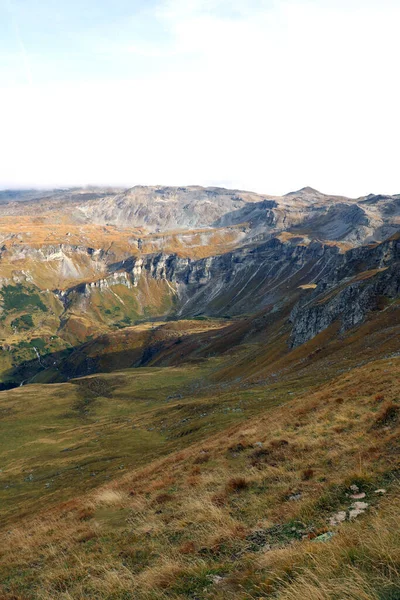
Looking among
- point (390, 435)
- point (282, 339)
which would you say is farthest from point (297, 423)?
point (282, 339)

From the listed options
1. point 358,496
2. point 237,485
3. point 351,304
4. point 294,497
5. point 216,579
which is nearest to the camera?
point 216,579

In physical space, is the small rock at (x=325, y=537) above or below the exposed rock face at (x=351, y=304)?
above

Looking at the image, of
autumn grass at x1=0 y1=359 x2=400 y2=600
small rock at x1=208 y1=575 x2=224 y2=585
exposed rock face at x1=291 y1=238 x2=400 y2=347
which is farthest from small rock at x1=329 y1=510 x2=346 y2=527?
exposed rock face at x1=291 y1=238 x2=400 y2=347

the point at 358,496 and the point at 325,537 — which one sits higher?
the point at 325,537

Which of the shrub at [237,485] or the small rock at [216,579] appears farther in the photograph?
the shrub at [237,485]

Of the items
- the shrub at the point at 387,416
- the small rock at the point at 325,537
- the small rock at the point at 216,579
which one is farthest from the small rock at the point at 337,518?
the shrub at the point at 387,416

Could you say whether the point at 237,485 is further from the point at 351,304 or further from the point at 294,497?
the point at 351,304

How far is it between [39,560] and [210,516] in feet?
24.9

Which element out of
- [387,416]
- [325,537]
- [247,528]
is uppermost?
[325,537]

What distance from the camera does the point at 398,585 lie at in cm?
570

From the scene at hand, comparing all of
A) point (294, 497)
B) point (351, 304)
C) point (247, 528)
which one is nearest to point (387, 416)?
point (294, 497)

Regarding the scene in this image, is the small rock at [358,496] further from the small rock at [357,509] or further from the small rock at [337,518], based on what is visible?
the small rock at [337,518]

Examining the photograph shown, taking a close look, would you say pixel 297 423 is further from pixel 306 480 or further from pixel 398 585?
pixel 398 585

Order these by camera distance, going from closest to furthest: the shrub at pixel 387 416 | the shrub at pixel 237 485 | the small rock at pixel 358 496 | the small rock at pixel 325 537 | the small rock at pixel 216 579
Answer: the small rock at pixel 216 579 < the small rock at pixel 325 537 < the small rock at pixel 358 496 < the shrub at pixel 237 485 < the shrub at pixel 387 416
